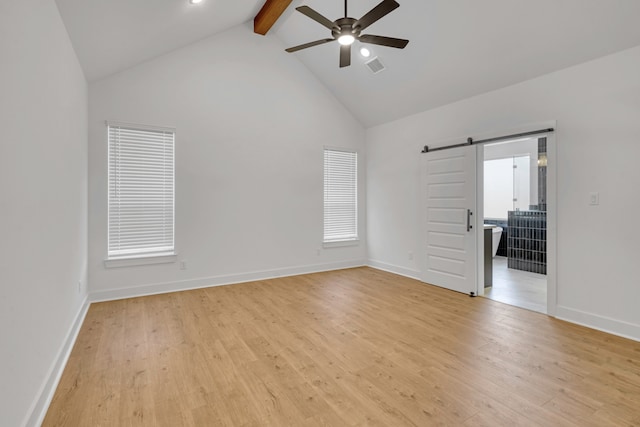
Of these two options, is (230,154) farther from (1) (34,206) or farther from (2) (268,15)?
(1) (34,206)

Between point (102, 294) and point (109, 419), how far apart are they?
2.77 meters

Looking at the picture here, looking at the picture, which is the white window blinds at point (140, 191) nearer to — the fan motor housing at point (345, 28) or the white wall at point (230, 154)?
the white wall at point (230, 154)

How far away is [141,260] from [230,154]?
2.02 m

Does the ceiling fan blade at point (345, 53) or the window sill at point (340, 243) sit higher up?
the ceiling fan blade at point (345, 53)

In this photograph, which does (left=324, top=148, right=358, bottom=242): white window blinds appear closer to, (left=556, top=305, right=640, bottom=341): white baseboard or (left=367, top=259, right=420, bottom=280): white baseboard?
(left=367, top=259, right=420, bottom=280): white baseboard

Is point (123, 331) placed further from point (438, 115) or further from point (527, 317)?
point (438, 115)

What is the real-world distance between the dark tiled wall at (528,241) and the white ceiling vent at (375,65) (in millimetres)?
3883

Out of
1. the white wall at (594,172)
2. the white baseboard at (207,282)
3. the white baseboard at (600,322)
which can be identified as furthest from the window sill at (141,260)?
the white baseboard at (600,322)

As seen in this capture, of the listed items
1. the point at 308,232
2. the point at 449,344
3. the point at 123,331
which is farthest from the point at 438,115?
the point at 123,331

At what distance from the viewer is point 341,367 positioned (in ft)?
8.35

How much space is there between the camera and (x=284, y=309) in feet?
12.8

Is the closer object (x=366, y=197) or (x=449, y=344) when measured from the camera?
(x=449, y=344)

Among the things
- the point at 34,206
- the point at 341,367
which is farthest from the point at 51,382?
the point at 341,367

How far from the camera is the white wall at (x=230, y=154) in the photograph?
169 inches
